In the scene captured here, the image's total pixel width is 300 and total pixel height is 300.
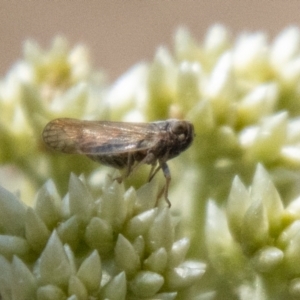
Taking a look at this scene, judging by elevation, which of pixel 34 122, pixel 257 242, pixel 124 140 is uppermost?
pixel 34 122

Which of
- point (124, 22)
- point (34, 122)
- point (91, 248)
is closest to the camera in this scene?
point (91, 248)

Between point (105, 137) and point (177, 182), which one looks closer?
point (105, 137)

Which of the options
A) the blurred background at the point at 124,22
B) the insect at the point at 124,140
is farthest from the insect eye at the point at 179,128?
the blurred background at the point at 124,22

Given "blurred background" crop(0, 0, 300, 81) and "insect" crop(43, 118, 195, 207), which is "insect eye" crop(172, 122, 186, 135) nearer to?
"insect" crop(43, 118, 195, 207)

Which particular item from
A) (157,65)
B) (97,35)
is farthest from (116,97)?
(97,35)

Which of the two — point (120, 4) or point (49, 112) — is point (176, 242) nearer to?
point (49, 112)

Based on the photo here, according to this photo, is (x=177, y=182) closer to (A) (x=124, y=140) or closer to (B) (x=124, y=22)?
(A) (x=124, y=140)

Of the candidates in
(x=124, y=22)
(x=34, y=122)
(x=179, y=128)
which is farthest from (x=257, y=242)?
(x=124, y=22)
